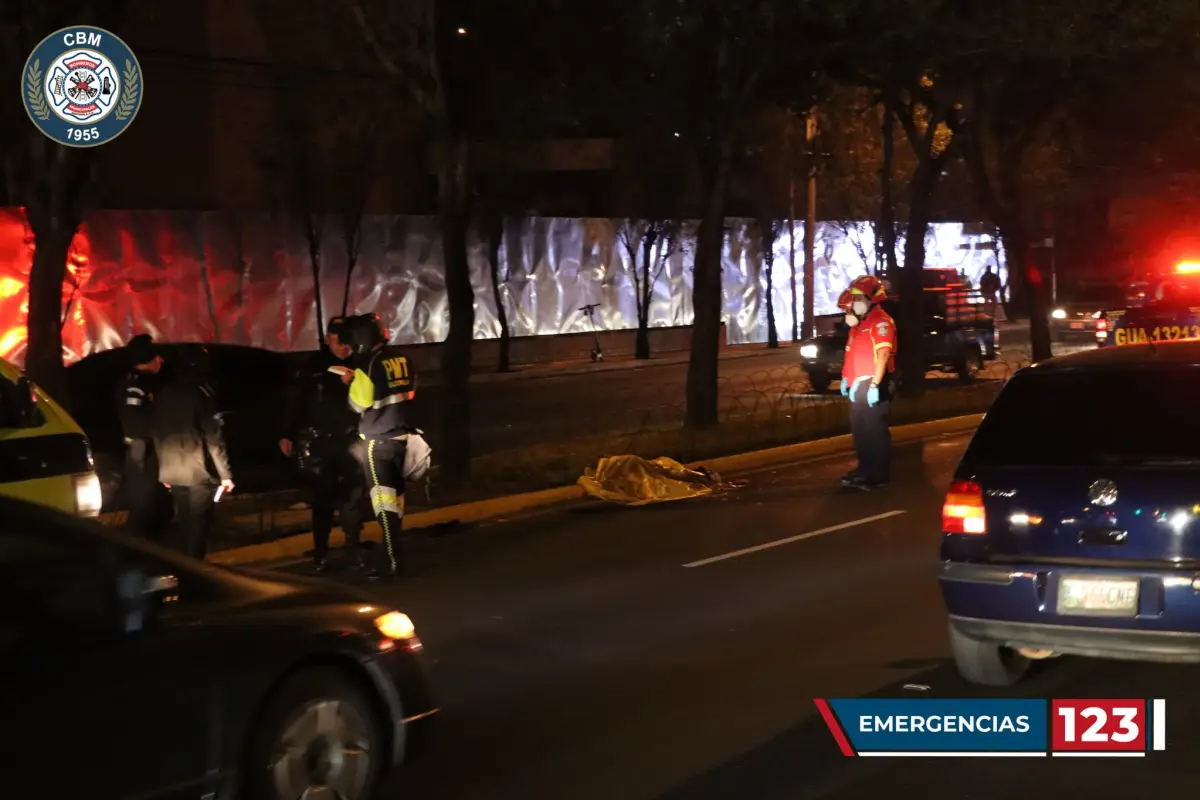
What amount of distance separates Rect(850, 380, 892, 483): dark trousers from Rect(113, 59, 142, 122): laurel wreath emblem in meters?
7.12

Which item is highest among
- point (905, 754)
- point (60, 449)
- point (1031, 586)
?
point (60, 449)

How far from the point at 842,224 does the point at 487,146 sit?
14.7 meters

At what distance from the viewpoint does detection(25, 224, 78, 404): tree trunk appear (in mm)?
13047

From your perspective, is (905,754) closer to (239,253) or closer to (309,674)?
(309,674)

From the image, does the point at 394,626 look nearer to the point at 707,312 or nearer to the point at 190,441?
the point at 190,441

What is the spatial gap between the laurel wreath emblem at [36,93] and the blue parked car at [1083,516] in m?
8.58

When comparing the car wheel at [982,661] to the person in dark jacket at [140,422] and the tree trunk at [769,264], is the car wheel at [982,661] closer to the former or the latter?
the person in dark jacket at [140,422]

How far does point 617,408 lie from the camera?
83.6 feet

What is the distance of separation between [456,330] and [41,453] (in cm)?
705

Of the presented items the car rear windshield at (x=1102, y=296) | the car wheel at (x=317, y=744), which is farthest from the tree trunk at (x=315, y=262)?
the car wheel at (x=317, y=744)

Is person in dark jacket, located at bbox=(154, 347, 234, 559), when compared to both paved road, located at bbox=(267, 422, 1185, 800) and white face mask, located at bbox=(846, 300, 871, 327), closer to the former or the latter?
paved road, located at bbox=(267, 422, 1185, 800)

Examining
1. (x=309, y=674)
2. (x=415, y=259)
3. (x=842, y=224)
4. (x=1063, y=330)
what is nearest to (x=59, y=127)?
(x=309, y=674)

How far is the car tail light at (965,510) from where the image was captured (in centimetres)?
702

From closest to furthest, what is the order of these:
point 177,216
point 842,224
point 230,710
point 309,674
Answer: point 230,710, point 309,674, point 177,216, point 842,224
